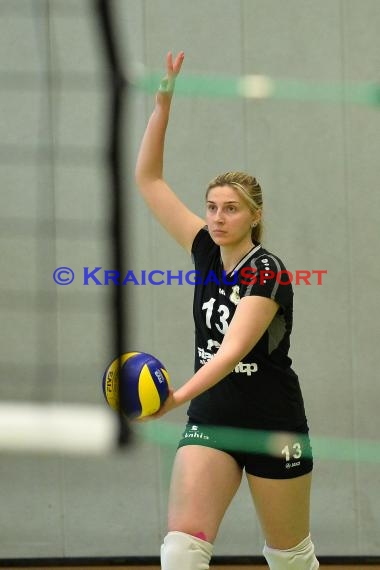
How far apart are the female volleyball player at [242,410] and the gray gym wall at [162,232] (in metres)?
1.42

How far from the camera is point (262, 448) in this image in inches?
124

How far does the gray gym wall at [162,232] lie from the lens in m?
4.71

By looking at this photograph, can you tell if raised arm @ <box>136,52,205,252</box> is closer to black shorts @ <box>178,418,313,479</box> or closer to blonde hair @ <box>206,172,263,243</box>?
blonde hair @ <box>206,172,263,243</box>

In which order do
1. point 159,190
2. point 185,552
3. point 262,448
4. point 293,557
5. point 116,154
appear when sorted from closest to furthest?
point 185,552 → point 262,448 → point 293,557 → point 159,190 → point 116,154

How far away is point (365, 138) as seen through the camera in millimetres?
4719

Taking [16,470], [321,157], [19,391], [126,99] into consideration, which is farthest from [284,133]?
[16,470]

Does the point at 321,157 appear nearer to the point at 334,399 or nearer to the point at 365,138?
the point at 365,138

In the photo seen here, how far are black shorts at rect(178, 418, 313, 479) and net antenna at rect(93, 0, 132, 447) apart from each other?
150 cm

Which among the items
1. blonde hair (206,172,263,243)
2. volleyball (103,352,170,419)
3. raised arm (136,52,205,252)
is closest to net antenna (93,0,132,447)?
raised arm (136,52,205,252)

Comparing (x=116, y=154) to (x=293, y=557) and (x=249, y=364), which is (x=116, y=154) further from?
(x=293, y=557)

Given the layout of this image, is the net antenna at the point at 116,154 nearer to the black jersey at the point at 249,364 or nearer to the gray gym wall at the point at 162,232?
the gray gym wall at the point at 162,232

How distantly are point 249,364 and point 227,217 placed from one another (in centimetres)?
48

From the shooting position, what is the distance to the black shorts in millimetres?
3145

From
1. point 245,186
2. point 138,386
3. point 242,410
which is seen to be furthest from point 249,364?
point 245,186
